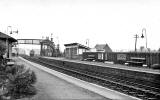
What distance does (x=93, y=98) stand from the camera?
415 inches

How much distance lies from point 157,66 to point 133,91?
64.5 feet

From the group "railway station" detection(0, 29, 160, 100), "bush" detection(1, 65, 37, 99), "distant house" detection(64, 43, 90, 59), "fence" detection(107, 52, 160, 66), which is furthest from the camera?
"distant house" detection(64, 43, 90, 59)

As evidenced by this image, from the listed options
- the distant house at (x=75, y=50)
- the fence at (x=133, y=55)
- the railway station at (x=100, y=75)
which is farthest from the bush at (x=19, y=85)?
the distant house at (x=75, y=50)

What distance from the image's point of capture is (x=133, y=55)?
38.6 m

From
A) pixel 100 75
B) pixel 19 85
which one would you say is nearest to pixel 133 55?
pixel 100 75

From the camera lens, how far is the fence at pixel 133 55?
111 feet

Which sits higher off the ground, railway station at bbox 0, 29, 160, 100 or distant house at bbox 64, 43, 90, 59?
distant house at bbox 64, 43, 90, 59

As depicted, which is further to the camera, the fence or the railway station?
the fence

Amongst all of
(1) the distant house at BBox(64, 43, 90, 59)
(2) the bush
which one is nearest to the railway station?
(1) the distant house at BBox(64, 43, 90, 59)

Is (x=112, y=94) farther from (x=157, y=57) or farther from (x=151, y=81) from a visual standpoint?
(x=157, y=57)

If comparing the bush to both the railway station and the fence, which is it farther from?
the fence

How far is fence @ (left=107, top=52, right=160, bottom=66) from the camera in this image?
33.9 m

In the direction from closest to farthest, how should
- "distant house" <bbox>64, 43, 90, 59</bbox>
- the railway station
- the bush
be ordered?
1. the bush
2. the railway station
3. "distant house" <bbox>64, 43, 90, 59</bbox>

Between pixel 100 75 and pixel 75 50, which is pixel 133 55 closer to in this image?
pixel 100 75
